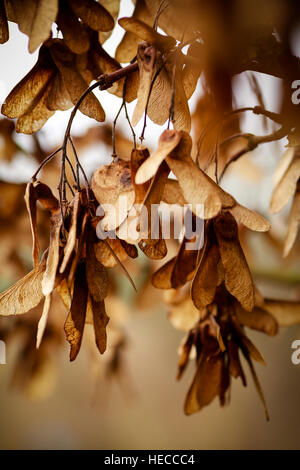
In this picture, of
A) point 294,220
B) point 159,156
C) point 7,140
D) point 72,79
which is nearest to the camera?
point 159,156

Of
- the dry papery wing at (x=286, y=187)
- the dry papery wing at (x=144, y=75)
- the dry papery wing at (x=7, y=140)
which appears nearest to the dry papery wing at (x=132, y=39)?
the dry papery wing at (x=144, y=75)

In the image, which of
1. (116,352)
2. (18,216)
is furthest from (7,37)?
(116,352)

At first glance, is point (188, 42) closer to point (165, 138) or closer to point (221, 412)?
point (165, 138)

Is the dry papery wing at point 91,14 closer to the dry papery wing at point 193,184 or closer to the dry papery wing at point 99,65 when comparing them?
the dry papery wing at point 99,65

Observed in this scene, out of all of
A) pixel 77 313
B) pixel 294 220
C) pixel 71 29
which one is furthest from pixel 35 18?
pixel 294 220

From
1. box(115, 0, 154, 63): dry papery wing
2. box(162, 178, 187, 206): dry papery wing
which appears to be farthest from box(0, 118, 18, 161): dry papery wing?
box(162, 178, 187, 206): dry papery wing

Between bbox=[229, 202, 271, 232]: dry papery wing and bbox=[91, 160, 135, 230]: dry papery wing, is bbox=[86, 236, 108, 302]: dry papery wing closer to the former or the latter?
bbox=[91, 160, 135, 230]: dry papery wing

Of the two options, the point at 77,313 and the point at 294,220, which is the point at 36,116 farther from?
the point at 294,220
